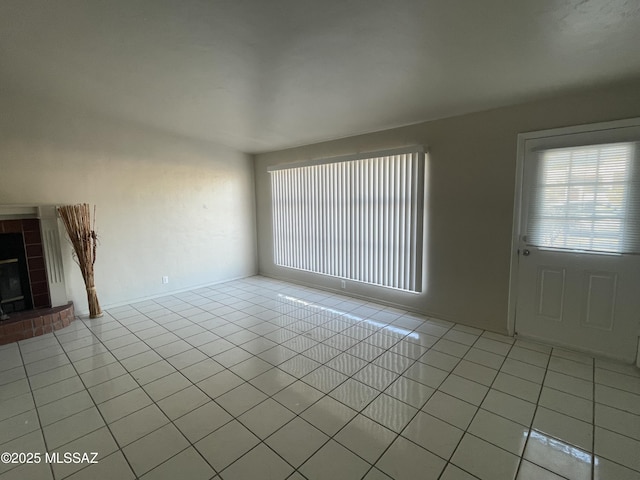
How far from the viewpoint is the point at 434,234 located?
369cm

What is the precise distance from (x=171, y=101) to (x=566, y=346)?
15.7ft

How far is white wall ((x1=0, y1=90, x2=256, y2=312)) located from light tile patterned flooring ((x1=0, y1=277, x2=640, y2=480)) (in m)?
1.19

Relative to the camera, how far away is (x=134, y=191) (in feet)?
14.4

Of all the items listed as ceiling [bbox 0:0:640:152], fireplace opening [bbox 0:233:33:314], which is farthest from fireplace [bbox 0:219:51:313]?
ceiling [bbox 0:0:640:152]

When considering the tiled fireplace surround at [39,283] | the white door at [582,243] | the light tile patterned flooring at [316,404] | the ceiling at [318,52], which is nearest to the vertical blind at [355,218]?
the ceiling at [318,52]

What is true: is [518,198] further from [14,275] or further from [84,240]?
[14,275]

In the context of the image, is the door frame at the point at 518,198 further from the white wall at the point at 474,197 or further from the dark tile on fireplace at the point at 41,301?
the dark tile on fireplace at the point at 41,301

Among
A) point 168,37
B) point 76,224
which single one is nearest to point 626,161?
point 168,37

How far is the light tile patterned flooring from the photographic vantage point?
5.63ft

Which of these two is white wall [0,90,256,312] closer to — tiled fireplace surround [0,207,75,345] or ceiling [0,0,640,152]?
tiled fireplace surround [0,207,75,345]

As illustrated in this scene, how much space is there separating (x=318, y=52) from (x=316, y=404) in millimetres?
2572

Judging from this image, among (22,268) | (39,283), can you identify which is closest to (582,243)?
(39,283)

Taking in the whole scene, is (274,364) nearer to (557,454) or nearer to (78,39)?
(557,454)

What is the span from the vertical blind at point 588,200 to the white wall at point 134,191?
15.3 ft
